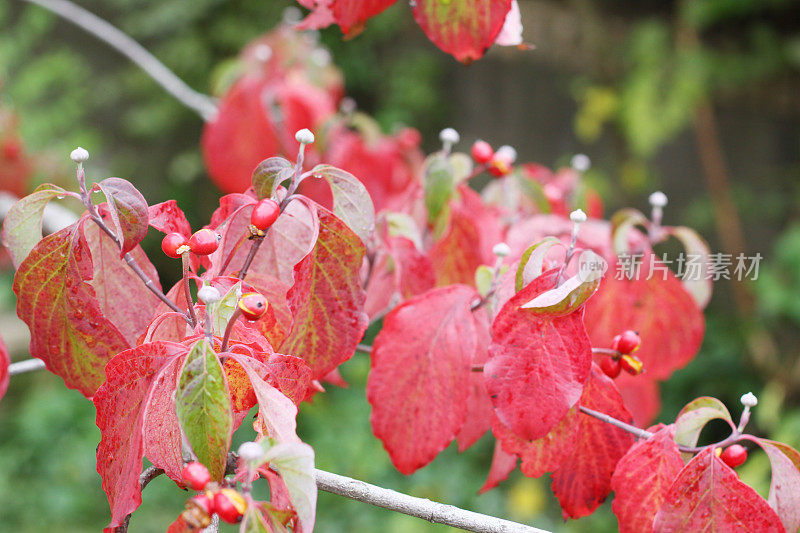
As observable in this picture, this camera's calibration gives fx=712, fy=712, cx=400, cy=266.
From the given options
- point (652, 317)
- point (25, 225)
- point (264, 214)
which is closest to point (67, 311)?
point (25, 225)

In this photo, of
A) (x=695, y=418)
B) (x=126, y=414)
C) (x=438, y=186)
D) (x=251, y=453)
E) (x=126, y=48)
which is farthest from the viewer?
(x=126, y=48)

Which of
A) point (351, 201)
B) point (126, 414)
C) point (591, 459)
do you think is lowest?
point (591, 459)

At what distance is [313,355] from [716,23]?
2945 millimetres

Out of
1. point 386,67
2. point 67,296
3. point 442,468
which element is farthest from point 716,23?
point 67,296

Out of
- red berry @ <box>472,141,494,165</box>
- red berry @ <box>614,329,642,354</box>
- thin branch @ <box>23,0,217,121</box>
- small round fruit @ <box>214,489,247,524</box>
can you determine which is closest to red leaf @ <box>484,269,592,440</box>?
red berry @ <box>614,329,642,354</box>

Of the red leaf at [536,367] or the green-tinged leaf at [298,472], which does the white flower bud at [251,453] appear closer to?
the green-tinged leaf at [298,472]

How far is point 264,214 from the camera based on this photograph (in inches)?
21.0

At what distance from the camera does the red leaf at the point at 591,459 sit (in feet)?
2.15

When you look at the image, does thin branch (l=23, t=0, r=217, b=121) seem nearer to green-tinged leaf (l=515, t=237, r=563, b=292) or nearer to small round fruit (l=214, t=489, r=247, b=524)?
green-tinged leaf (l=515, t=237, r=563, b=292)

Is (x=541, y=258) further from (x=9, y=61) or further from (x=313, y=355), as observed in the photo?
(x=9, y=61)

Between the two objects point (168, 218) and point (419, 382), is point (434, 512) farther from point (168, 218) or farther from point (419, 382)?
point (168, 218)

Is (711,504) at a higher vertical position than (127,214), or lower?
lower

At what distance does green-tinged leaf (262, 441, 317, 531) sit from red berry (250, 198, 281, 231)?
182 mm

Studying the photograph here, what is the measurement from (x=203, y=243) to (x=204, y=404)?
14 centimetres
